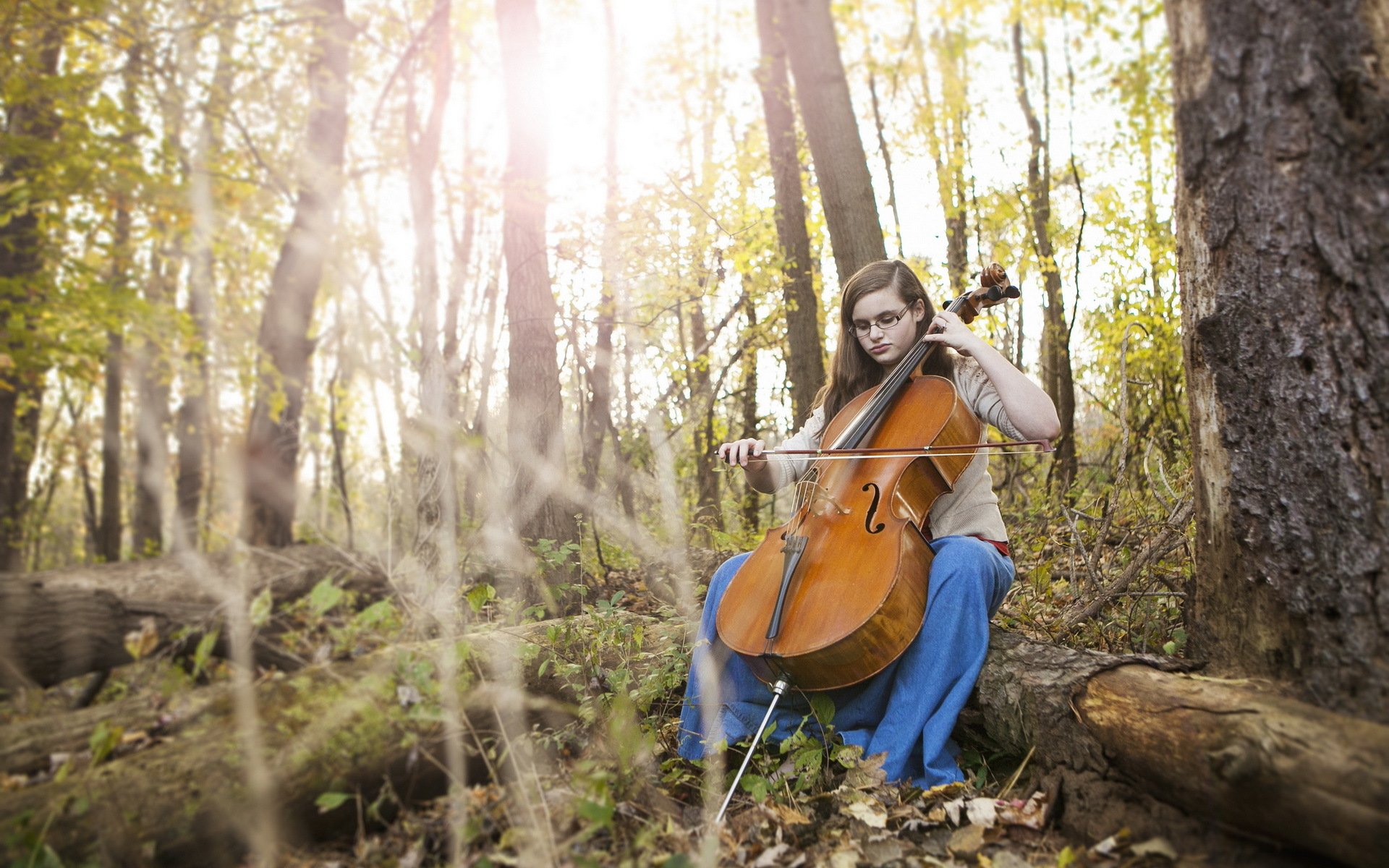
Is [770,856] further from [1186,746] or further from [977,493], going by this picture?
[977,493]

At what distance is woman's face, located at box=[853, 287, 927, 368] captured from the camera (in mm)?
2955

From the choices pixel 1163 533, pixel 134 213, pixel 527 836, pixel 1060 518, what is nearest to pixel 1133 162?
pixel 1060 518

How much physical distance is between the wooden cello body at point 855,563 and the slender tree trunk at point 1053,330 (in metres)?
2.47

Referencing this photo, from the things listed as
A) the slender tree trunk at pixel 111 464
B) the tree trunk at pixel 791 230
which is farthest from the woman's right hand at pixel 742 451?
the slender tree trunk at pixel 111 464

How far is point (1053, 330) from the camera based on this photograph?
5.69 metres

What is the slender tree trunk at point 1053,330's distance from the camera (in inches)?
209

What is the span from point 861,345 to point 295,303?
646cm

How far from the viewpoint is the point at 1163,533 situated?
2838mm

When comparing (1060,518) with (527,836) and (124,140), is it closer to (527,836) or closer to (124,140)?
(527,836)

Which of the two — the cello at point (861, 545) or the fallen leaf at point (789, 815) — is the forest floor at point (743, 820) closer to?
the fallen leaf at point (789, 815)

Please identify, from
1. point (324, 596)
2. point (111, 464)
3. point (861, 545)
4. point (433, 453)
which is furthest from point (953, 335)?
point (111, 464)

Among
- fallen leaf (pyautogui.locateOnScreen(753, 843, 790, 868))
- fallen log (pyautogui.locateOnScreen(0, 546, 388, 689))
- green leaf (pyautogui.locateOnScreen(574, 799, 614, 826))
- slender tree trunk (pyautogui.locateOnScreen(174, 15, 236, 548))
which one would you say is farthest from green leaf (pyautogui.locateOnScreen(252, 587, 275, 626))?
slender tree trunk (pyautogui.locateOnScreen(174, 15, 236, 548))

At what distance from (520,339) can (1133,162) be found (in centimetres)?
478

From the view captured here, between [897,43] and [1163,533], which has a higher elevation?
[897,43]
